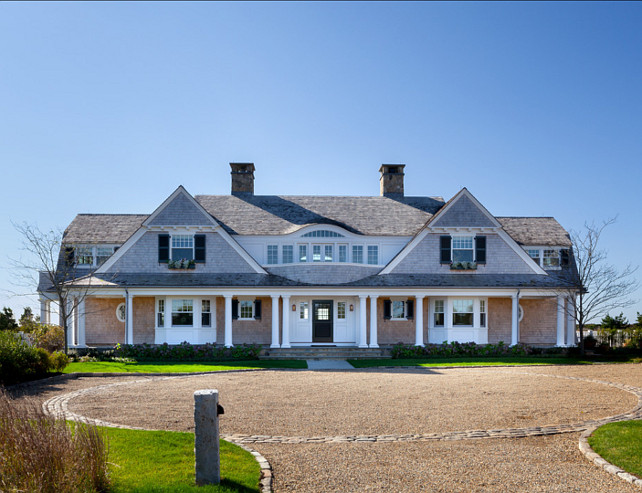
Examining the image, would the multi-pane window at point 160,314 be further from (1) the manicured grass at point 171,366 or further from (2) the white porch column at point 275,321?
(2) the white porch column at point 275,321

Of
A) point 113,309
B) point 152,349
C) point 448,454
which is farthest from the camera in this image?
point 113,309

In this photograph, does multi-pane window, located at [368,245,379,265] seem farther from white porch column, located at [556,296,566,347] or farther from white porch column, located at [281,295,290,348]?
white porch column, located at [556,296,566,347]

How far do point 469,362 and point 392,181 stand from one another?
14032 millimetres

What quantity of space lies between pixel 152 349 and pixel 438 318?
13.6 metres

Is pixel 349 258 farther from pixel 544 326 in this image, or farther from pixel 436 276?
pixel 544 326

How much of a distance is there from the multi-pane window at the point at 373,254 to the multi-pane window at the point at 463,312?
4.53 m

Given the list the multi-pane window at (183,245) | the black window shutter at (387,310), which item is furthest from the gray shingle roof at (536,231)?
the multi-pane window at (183,245)

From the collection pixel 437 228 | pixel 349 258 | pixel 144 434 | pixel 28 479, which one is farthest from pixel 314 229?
pixel 28 479

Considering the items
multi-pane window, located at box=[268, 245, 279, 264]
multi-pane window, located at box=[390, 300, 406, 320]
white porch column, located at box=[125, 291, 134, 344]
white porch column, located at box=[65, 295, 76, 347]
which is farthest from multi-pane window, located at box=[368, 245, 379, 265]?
white porch column, located at box=[65, 295, 76, 347]

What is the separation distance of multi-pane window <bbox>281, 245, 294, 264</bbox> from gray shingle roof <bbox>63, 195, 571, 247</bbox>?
A: 83 centimetres

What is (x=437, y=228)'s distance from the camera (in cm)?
2597

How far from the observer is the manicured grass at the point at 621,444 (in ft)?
23.8

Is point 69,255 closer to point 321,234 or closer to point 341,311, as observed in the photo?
point 321,234

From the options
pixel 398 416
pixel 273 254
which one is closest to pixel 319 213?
pixel 273 254
